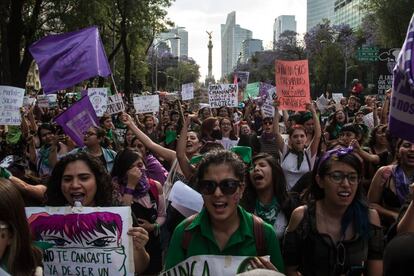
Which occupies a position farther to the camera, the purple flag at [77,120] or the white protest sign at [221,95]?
the white protest sign at [221,95]

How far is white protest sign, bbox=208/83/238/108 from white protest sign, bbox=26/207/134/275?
11360 millimetres

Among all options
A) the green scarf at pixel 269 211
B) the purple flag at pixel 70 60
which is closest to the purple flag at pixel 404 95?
the green scarf at pixel 269 211

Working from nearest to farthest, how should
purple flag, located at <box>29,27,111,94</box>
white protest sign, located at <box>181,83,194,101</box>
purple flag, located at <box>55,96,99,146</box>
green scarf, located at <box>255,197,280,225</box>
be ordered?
green scarf, located at <box>255,197,280,225</box> → purple flag, located at <box>55,96,99,146</box> → purple flag, located at <box>29,27,111,94</box> → white protest sign, located at <box>181,83,194,101</box>

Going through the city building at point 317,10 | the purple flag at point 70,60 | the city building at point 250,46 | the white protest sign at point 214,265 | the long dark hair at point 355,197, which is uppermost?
the city building at point 317,10

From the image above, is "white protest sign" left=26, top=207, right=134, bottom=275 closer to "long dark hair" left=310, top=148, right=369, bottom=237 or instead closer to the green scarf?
"long dark hair" left=310, top=148, right=369, bottom=237

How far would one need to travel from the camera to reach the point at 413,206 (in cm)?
301

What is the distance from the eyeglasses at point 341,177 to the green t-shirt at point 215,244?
0.53 meters

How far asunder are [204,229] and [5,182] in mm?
976

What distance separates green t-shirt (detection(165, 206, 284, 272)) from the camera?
2883 millimetres

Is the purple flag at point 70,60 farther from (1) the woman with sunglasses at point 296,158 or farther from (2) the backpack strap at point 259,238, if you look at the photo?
(2) the backpack strap at point 259,238

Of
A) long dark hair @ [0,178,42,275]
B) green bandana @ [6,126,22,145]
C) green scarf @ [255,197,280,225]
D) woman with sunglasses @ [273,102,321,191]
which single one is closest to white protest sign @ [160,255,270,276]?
long dark hair @ [0,178,42,275]

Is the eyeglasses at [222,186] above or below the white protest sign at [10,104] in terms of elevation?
below

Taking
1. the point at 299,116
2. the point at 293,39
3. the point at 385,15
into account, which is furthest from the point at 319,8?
the point at 299,116

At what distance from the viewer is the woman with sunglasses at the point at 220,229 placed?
2.89 m
